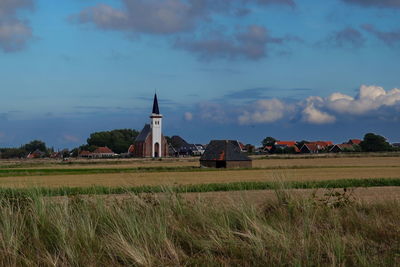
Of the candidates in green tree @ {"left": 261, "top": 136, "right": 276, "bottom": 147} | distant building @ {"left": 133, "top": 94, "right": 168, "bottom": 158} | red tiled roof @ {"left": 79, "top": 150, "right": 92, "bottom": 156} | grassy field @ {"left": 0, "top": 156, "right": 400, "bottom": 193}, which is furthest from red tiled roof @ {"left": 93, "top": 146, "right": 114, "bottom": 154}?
grassy field @ {"left": 0, "top": 156, "right": 400, "bottom": 193}

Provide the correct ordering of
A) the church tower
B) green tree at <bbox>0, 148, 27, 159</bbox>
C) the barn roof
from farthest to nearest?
1. green tree at <bbox>0, 148, 27, 159</bbox>
2. the church tower
3. the barn roof

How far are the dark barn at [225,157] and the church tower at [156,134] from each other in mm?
64832

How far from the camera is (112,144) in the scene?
182 m

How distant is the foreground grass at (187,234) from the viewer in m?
7.57

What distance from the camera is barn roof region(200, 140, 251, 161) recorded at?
70.7 metres

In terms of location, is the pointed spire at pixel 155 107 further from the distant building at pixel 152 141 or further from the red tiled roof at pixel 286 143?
the red tiled roof at pixel 286 143

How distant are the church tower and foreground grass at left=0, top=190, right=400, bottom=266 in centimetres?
12684

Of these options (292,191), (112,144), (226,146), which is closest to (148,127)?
(112,144)

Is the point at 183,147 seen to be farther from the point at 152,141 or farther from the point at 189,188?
the point at 189,188

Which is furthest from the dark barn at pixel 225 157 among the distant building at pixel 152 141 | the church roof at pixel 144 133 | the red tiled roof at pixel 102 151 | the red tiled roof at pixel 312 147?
the red tiled roof at pixel 102 151

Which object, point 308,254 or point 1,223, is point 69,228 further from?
point 308,254

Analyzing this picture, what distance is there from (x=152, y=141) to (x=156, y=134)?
251 cm

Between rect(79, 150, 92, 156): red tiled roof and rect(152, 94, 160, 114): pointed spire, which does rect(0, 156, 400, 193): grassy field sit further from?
rect(79, 150, 92, 156): red tiled roof

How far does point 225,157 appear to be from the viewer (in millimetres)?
70312
